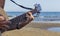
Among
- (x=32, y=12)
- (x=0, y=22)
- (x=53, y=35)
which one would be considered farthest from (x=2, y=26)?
(x=53, y=35)

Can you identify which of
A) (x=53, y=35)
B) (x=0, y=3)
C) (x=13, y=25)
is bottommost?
(x=53, y=35)

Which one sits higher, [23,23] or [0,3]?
[0,3]

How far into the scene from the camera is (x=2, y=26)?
2.91ft

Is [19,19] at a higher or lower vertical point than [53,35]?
higher

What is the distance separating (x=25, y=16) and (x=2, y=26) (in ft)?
0.65

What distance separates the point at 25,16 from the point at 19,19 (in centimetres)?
4

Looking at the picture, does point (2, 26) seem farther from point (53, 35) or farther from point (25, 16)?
point (53, 35)

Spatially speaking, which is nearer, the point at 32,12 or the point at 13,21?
the point at 13,21

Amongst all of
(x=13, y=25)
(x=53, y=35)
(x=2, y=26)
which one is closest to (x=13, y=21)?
(x=13, y=25)

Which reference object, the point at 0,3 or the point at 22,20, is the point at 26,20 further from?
the point at 0,3

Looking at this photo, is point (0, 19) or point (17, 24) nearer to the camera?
point (0, 19)

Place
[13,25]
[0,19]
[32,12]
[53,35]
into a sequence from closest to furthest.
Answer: [0,19] → [13,25] → [32,12] → [53,35]

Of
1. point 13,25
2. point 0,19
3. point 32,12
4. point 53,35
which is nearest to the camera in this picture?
point 0,19

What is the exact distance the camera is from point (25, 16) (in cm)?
105
